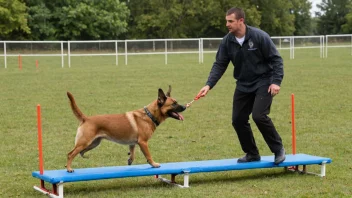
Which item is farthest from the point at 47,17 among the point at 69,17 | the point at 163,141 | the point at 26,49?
the point at 163,141

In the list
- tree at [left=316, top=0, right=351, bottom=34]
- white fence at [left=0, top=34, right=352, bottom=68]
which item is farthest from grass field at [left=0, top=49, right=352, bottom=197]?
tree at [left=316, top=0, right=351, bottom=34]

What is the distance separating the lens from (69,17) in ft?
196

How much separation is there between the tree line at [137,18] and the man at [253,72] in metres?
48.4

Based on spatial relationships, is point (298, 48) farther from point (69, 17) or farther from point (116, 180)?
point (116, 180)

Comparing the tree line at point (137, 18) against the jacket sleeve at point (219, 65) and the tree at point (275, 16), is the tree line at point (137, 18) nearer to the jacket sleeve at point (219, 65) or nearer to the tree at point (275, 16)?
the tree at point (275, 16)

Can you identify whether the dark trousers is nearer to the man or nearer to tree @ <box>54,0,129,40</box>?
the man

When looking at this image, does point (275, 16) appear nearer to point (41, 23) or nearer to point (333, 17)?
point (333, 17)

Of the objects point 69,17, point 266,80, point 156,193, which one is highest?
point 69,17

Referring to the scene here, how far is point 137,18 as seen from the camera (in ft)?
231

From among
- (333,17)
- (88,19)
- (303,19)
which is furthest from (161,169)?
(333,17)

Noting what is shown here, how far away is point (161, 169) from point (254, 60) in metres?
1.83

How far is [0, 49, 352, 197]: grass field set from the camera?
24.3 ft

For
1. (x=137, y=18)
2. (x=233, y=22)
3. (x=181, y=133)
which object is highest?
(x=137, y=18)

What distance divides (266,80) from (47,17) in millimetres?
54360
